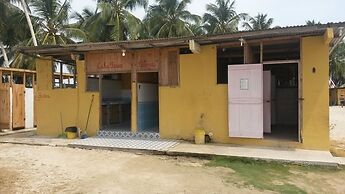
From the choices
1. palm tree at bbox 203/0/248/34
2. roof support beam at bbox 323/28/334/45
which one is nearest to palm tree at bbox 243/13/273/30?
palm tree at bbox 203/0/248/34

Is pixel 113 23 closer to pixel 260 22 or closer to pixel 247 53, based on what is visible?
pixel 247 53

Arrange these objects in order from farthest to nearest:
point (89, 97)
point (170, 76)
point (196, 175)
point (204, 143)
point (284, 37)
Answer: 1. point (89, 97)
2. point (170, 76)
3. point (204, 143)
4. point (284, 37)
5. point (196, 175)

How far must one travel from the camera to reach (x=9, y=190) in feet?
16.6

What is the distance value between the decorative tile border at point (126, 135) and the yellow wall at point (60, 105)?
338mm

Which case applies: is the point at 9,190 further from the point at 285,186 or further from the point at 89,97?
the point at 89,97

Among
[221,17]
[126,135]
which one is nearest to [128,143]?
[126,135]

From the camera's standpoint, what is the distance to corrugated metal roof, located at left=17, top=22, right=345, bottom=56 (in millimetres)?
7309

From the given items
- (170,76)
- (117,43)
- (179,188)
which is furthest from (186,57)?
(179,188)

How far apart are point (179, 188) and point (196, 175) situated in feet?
2.92

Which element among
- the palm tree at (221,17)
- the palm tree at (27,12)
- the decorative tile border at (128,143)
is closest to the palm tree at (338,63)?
the palm tree at (221,17)

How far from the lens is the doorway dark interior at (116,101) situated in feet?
39.1

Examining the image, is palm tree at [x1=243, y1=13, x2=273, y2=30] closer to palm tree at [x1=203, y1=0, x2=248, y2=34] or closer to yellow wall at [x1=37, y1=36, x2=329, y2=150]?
palm tree at [x1=203, y1=0, x2=248, y2=34]

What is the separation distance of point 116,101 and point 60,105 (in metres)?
2.56

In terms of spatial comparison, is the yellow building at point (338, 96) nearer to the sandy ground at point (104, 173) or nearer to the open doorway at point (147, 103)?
the open doorway at point (147, 103)
